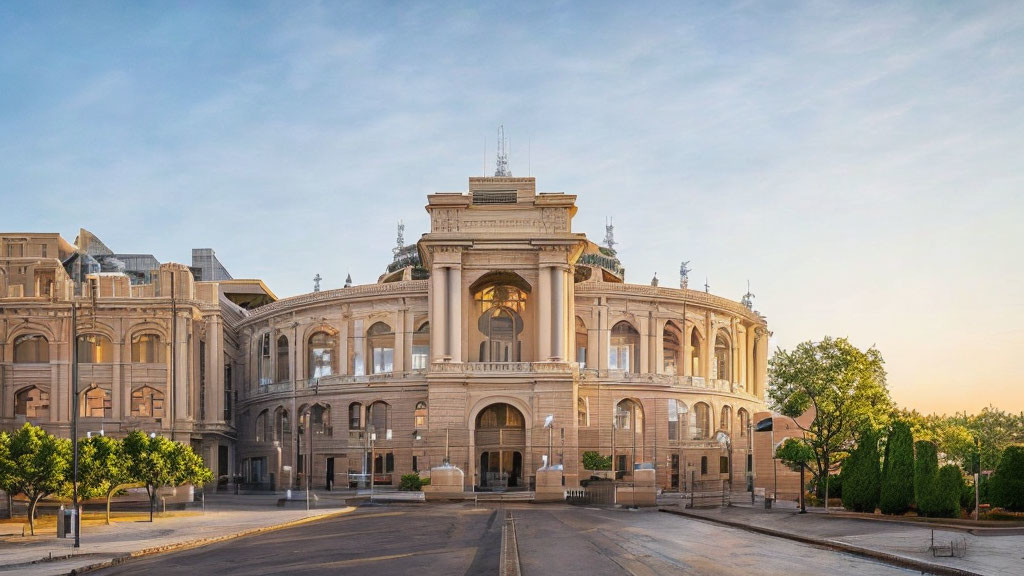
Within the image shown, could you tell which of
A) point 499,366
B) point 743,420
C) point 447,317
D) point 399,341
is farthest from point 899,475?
point 743,420

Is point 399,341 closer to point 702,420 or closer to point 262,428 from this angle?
point 262,428

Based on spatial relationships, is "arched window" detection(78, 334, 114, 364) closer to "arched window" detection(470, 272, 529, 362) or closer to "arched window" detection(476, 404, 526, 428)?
"arched window" detection(470, 272, 529, 362)

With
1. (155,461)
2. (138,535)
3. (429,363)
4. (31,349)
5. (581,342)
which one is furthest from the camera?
(581,342)

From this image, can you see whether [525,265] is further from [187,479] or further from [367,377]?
[187,479]

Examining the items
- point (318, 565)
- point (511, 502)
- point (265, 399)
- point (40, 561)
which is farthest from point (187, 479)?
point (265, 399)

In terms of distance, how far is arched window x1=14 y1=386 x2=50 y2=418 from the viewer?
81.8 m

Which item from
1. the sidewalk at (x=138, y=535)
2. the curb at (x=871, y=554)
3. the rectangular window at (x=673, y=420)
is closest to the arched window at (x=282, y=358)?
the sidewalk at (x=138, y=535)

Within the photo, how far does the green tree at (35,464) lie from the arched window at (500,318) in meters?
41.6

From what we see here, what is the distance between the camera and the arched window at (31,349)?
3238 inches

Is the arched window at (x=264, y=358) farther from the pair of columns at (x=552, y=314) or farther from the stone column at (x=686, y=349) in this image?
the stone column at (x=686, y=349)

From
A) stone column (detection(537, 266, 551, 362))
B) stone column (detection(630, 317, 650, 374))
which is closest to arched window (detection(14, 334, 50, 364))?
stone column (detection(537, 266, 551, 362))

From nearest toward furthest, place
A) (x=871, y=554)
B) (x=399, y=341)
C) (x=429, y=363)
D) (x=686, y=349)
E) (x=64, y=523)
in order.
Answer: (x=871, y=554)
(x=64, y=523)
(x=429, y=363)
(x=399, y=341)
(x=686, y=349)

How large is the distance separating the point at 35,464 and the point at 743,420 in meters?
68.9

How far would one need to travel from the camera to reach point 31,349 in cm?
8256
